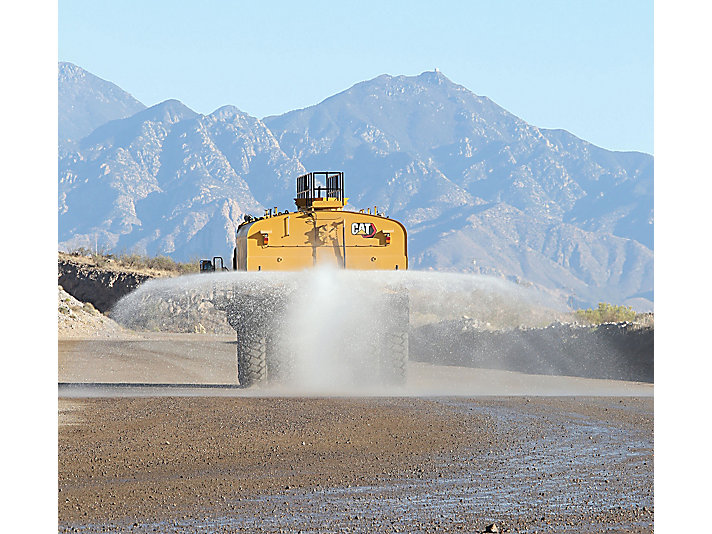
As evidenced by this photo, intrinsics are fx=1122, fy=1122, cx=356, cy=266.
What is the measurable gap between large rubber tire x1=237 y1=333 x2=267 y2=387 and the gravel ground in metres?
1.74

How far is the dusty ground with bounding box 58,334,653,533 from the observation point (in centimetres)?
932

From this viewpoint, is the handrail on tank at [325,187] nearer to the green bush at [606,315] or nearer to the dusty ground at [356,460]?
the dusty ground at [356,460]

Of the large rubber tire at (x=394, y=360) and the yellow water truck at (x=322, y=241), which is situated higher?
the yellow water truck at (x=322, y=241)

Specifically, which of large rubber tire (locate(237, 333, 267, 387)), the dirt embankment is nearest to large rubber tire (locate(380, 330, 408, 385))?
large rubber tire (locate(237, 333, 267, 387))

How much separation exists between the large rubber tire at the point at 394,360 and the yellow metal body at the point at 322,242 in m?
1.43

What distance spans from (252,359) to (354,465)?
881 centimetres

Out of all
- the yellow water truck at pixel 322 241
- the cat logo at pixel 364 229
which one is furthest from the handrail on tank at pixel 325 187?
the cat logo at pixel 364 229

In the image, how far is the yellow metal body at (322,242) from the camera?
65.8ft

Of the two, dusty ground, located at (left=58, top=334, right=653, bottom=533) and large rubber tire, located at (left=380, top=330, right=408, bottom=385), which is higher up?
large rubber tire, located at (left=380, top=330, right=408, bottom=385)

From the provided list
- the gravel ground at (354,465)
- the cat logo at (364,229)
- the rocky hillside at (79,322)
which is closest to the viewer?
the gravel ground at (354,465)

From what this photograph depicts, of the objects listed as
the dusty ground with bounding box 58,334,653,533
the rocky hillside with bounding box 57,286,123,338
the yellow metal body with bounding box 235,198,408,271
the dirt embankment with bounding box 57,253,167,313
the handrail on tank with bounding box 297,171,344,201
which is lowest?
the dusty ground with bounding box 58,334,653,533

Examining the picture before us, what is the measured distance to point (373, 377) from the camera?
69.3 ft

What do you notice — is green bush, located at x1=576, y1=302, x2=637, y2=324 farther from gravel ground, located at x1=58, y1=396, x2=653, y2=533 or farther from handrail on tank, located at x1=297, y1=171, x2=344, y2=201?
gravel ground, located at x1=58, y1=396, x2=653, y2=533
